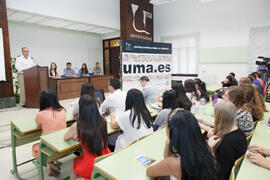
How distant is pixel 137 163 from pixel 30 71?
16.8 feet

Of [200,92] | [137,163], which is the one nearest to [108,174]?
[137,163]

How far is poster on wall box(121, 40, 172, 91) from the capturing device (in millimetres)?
5277

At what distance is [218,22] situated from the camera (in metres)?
7.56

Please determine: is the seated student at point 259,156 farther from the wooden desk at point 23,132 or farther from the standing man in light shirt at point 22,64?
the standing man in light shirt at point 22,64

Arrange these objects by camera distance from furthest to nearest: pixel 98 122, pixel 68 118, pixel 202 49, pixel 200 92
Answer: pixel 202 49
pixel 200 92
pixel 68 118
pixel 98 122

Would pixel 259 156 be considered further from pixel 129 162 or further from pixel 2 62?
pixel 2 62

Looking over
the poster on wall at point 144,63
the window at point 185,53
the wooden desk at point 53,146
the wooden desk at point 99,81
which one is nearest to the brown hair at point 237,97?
the wooden desk at point 53,146

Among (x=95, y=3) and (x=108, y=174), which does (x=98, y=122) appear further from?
(x=95, y=3)

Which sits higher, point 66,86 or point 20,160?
point 66,86

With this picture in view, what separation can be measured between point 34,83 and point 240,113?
17.3 feet

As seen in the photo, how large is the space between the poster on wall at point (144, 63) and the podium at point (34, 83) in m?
2.36

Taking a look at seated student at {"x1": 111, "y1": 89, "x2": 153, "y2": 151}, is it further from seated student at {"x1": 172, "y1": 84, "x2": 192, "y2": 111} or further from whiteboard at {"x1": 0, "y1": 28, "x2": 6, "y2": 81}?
whiteboard at {"x1": 0, "y1": 28, "x2": 6, "y2": 81}

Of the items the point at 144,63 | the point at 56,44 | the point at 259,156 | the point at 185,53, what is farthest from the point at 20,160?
the point at 185,53

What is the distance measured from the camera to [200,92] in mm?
3688
